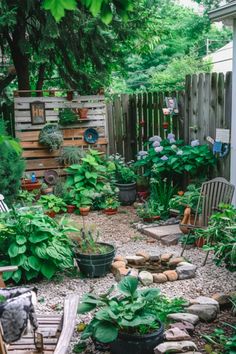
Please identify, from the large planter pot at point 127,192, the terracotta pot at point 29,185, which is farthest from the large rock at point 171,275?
the terracotta pot at point 29,185

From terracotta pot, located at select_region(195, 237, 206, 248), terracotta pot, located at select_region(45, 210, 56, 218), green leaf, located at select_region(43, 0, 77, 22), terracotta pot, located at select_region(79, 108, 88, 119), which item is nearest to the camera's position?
green leaf, located at select_region(43, 0, 77, 22)

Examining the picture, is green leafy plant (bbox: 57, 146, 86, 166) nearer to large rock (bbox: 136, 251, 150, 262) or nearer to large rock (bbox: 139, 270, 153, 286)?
large rock (bbox: 136, 251, 150, 262)

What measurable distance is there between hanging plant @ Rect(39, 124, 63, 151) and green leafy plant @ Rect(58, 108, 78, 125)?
0.21 m

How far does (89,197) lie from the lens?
26.8 feet

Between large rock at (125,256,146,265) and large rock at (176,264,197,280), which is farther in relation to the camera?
large rock at (125,256,146,265)

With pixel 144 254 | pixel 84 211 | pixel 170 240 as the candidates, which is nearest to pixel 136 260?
pixel 144 254

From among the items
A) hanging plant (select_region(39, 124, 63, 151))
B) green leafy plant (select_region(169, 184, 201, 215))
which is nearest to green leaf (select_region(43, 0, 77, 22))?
green leafy plant (select_region(169, 184, 201, 215))

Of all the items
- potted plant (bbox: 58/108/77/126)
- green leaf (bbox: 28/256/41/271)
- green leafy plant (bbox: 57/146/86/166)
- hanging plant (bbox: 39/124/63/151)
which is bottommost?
green leaf (bbox: 28/256/41/271)

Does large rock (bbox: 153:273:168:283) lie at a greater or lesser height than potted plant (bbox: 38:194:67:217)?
lesser

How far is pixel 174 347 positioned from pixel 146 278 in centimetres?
159

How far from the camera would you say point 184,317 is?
12.5 feet

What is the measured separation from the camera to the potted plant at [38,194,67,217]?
25.2ft

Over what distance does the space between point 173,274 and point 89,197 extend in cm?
346

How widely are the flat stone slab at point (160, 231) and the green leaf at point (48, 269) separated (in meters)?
1.86
